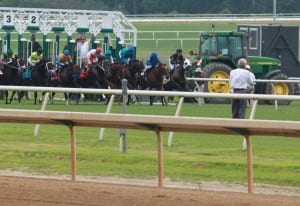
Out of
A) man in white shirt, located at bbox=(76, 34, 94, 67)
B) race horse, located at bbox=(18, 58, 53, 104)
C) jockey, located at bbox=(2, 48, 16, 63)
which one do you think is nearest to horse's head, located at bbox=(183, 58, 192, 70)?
man in white shirt, located at bbox=(76, 34, 94, 67)

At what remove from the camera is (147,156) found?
14.1 metres

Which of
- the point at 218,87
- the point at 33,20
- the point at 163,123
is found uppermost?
the point at 33,20

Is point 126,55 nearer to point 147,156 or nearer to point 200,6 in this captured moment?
point 147,156

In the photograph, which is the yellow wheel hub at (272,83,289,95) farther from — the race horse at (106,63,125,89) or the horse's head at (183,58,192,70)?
the race horse at (106,63,125,89)

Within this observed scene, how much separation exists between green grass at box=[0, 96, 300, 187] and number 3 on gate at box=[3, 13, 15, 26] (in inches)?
660

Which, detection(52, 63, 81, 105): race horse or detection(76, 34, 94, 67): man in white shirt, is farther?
detection(76, 34, 94, 67): man in white shirt

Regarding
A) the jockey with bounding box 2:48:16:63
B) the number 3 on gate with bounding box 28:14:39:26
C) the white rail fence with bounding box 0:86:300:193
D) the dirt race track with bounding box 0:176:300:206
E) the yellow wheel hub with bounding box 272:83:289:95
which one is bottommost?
the yellow wheel hub with bounding box 272:83:289:95

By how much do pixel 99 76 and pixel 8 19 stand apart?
5798 mm

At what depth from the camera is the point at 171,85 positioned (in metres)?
30.3

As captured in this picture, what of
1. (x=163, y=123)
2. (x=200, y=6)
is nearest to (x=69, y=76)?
(x=163, y=123)

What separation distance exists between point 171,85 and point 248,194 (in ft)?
63.7

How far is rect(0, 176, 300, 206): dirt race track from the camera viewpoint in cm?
1031

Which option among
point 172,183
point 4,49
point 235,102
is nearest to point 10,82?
point 4,49

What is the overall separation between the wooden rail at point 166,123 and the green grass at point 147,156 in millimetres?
1389
